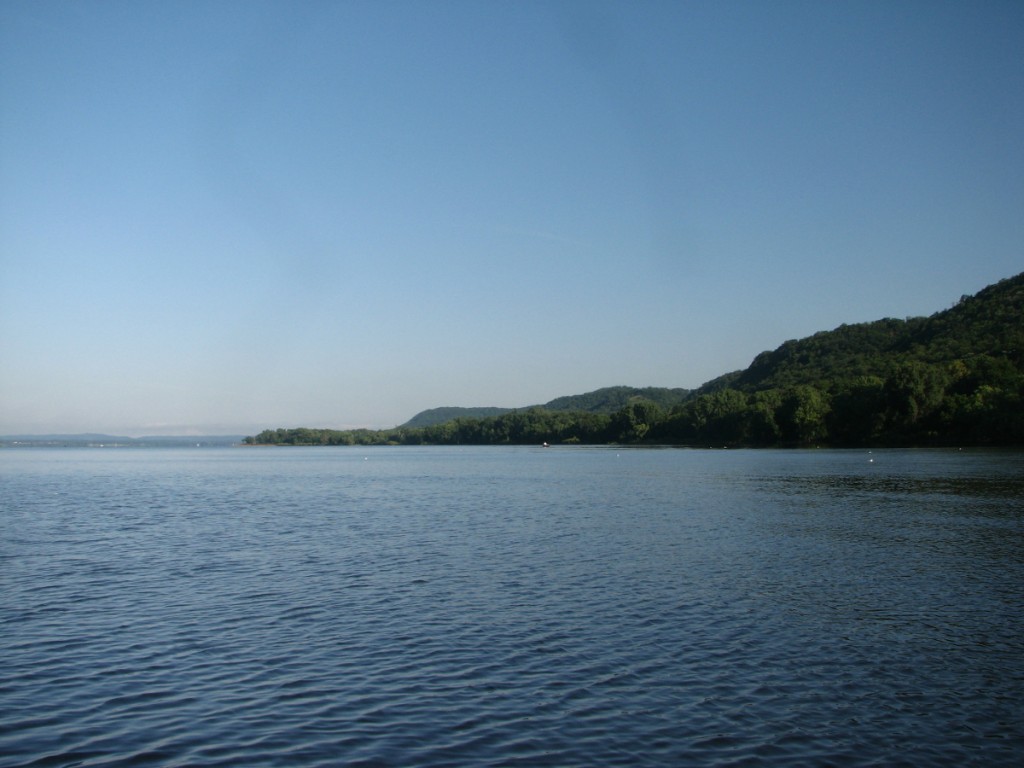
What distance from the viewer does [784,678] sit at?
14102mm

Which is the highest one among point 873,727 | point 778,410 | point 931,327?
point 931,327

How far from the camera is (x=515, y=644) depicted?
16.1 metres

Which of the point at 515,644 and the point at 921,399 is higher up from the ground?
the point at 921,399

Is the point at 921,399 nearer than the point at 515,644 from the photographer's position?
No

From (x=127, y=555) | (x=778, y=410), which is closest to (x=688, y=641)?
(x=127, y=555)

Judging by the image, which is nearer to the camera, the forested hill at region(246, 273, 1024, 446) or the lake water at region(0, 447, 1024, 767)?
the lake water at region(0, 447, 1024, 767)

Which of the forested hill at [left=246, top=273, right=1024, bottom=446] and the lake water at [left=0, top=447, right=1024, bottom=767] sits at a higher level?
the forested hill at [left=246, top=273, right=1024, bottom=446]

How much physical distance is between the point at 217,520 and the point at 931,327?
631ft

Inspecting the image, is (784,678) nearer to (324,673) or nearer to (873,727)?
(873,727)

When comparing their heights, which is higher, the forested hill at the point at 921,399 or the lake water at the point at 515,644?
the forested hill at the point at 921,399

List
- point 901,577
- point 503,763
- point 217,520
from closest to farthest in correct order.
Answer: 1. point 503,763
2. point 901,577
3. point 217,520

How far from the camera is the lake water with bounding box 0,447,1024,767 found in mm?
11281

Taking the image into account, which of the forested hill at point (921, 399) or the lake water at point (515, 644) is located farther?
the forested hill at point (921, 399)

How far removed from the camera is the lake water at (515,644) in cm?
1128
